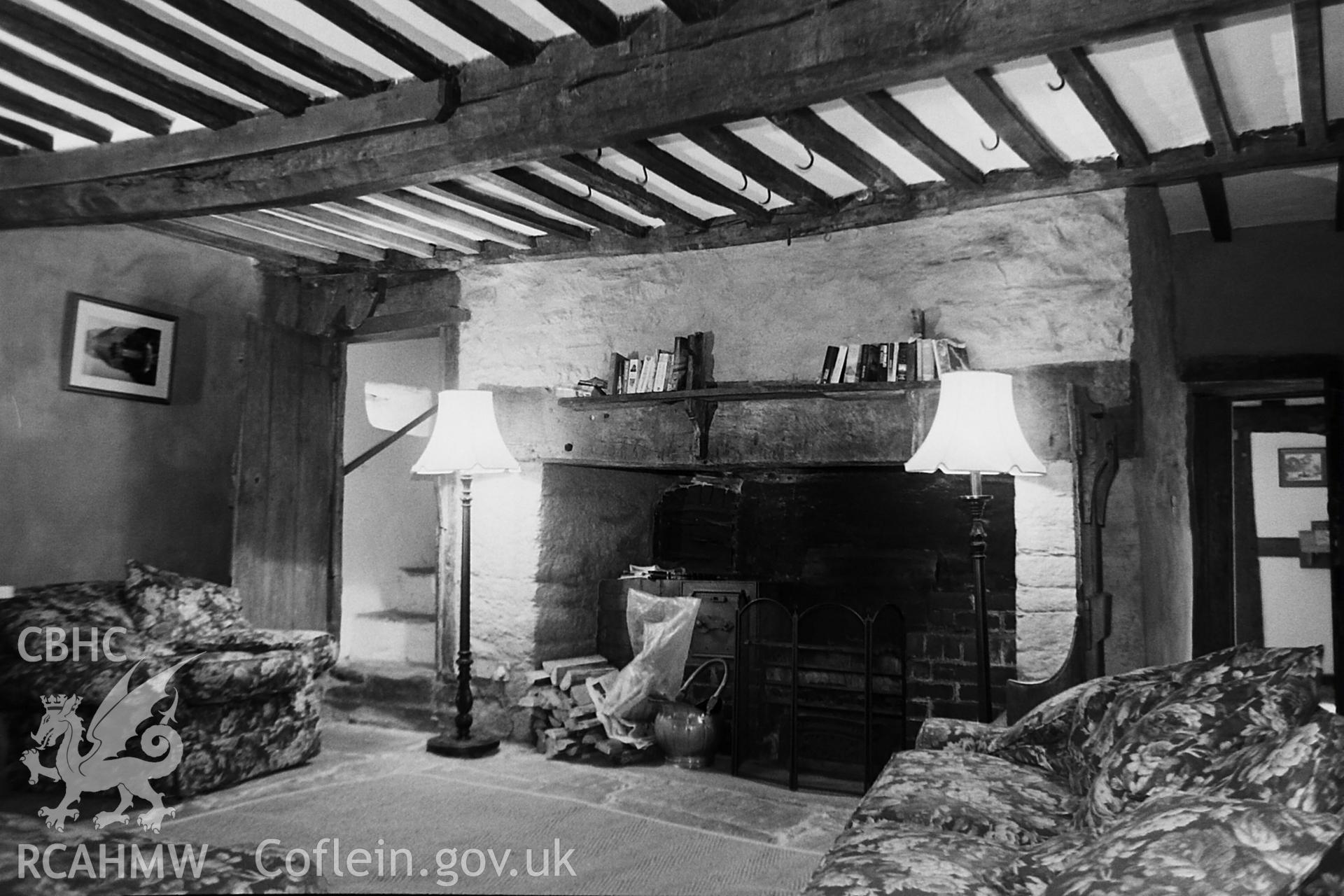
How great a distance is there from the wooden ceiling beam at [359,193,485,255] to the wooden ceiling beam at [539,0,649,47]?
1532mm

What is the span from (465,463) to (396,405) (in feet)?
6.92

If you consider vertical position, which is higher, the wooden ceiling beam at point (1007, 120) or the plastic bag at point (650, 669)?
the wooden ceiling beam at point (1007, 120)

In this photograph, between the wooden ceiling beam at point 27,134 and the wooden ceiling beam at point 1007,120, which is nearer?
the wooden ceiling beam at point 1007,120

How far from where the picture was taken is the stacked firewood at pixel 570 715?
13.9 feet

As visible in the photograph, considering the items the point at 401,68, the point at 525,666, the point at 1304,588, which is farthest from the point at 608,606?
the point at 1304,588

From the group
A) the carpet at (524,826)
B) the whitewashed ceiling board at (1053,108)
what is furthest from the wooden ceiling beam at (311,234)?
the whitewashed ceiling board at (1053,108)

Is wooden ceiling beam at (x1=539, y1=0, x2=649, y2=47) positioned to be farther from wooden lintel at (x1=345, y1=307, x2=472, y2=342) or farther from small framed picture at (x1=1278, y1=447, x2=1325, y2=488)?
small framed picture at (x1=1278, y1=447, x2=1325, y2=488)

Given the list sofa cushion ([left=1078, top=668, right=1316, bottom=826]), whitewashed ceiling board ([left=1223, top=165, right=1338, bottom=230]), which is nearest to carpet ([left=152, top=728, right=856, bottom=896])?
sofa cushion ([left=1078, top=668, right=1316, bottom=826])

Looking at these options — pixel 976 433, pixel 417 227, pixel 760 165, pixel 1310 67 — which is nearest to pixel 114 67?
pixel 417 227

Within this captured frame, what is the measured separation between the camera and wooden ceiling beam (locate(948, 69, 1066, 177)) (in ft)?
9.07

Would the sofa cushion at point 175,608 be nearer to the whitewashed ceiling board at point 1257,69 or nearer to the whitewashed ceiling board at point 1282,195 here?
the whitewashed ceiling board at point 1257,69

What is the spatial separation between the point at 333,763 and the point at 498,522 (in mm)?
1259

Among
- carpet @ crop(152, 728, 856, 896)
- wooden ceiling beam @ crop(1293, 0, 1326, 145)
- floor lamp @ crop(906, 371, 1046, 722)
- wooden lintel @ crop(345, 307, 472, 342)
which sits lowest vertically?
carpet @ crop(152, 728, 856, 896)

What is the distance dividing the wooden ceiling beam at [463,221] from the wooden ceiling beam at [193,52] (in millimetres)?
843
